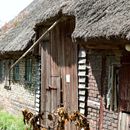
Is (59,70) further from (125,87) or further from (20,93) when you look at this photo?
(20,93)

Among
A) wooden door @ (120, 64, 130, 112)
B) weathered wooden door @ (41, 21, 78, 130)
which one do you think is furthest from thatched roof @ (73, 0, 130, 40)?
weathered wooden door @ (41, 21, 78, 130)

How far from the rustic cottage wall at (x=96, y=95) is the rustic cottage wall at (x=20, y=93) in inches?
172

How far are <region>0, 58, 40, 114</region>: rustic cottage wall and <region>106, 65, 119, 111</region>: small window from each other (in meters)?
5.39

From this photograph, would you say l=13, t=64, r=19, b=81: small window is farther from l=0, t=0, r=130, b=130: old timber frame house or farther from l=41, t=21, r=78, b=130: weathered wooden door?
l=41, t=21, r=78, b=130: weathered wooden door

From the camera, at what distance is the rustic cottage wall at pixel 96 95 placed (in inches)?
415

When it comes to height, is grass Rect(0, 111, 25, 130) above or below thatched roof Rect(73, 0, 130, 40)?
below

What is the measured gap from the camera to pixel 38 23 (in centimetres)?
1406

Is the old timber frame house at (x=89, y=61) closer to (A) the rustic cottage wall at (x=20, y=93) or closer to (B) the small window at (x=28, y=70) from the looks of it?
(A) the rustic cottage wall at (x=20, y=93)

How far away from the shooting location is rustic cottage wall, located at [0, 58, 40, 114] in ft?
53.1

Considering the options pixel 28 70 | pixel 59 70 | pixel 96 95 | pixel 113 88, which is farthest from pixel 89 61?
pixel 28 70

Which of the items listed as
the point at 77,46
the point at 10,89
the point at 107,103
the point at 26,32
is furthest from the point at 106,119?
the point at 10,89

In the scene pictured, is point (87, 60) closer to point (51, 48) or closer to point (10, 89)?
point (51, 48)

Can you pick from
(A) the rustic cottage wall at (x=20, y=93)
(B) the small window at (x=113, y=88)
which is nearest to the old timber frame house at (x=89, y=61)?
(B) the small window at (x=113, y=88)

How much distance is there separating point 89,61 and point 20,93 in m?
6.60
